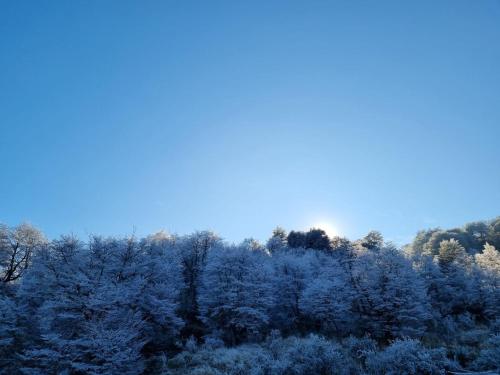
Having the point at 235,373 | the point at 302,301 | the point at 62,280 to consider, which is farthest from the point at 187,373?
the point at 302,301

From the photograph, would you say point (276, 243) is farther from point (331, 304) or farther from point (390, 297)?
point (390, 297)

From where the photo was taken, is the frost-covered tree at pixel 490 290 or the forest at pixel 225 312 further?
the frost-covered tree at pixel 490 290

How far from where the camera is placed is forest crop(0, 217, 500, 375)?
15031mm

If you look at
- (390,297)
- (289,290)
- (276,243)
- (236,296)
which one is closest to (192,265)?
(236,296)

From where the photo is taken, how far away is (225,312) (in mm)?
33062

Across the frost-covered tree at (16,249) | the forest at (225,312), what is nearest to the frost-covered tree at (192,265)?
the forest at (225,312)

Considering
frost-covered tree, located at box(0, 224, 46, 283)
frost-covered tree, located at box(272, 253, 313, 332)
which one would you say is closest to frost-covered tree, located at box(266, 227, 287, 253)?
frost-covered tree, located at box(272, 253, 313, 332)

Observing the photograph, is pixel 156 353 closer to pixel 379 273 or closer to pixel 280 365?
pixel 280 365

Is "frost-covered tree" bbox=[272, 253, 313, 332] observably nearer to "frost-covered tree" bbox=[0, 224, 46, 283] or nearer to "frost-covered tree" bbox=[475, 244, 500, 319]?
"frost-covered tree" bbox=[475, 244, 500, 319]

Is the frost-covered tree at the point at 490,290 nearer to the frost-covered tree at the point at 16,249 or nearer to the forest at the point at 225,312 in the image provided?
the forest at the point at 225,312

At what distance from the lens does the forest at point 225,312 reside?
49.3 ft

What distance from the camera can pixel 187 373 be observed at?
Answer: 19.2 meters

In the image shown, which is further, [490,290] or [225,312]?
[490,290]

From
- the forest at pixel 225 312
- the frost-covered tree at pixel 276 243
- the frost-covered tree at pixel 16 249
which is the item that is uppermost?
the frost-covered tree at pixel 276 243
